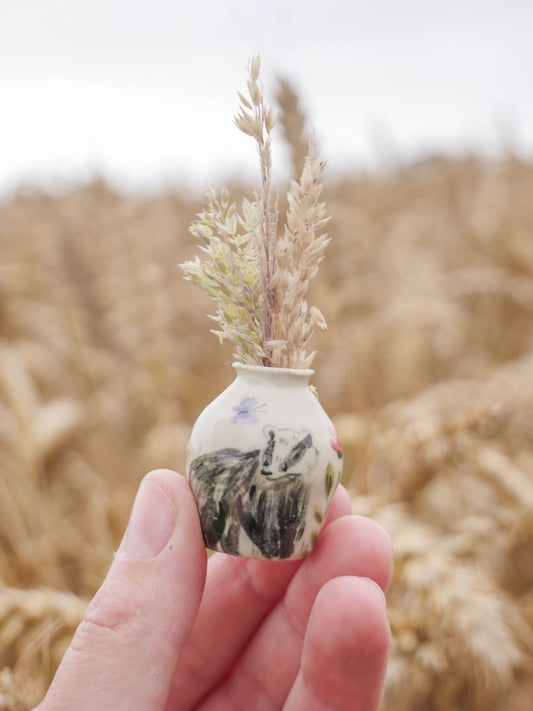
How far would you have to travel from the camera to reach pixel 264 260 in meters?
0.81

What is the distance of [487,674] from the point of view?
119 cm

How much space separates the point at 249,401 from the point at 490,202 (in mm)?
3040

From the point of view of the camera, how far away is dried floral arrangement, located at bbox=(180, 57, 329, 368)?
2.55 feet

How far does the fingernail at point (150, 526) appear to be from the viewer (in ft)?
2.80

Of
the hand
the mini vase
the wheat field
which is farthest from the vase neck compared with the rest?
the wheat field

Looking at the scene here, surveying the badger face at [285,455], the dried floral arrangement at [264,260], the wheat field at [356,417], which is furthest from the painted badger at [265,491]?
the wheat field at [356,417]

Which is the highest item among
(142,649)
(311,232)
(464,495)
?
(311,232)

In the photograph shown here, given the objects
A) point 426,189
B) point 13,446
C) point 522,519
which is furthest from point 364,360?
point 426,189

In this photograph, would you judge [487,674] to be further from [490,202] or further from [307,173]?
[490,202]

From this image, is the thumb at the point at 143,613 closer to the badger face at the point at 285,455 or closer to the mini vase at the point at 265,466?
the mini vase at the point at 265,466

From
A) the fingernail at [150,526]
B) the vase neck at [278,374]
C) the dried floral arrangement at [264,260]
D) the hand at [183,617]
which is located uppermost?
the dried floral arrangement at [264,260]

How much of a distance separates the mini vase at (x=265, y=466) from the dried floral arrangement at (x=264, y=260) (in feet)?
0.16

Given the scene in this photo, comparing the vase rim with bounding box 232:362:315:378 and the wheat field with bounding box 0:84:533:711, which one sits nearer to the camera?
the vase rim with bounding box 232:362:315:378

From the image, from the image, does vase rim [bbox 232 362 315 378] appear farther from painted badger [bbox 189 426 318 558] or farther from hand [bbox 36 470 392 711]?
hand [bbox 36 470 392 711]
